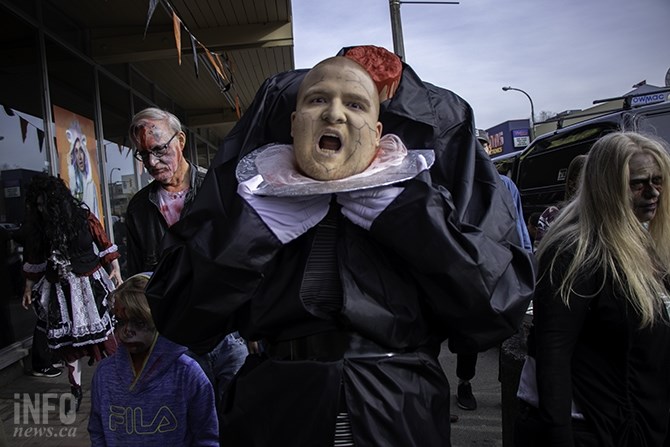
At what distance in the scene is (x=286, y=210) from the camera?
124 centimetres

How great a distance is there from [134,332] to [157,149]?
0.92 meters

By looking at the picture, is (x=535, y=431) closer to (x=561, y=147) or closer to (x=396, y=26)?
(x=561, y=147)

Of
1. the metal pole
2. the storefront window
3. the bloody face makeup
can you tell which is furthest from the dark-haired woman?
the metal pole

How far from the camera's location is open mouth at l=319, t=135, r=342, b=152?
128 cm

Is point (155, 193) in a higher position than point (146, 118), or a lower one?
lower

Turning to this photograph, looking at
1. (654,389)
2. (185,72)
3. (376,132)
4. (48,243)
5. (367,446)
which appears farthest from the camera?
(185,72)

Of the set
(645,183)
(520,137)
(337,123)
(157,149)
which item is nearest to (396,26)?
(157,149)

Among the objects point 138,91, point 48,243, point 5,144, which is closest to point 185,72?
point 138,91

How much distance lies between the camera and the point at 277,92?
1.46m

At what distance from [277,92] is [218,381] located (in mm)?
1392

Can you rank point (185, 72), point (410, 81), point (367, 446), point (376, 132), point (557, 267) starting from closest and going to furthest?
point (367, 446)
point (376, 132)
point (410, 81)
point (557, 267)
point (185, 72)

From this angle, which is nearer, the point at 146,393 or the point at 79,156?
the point at 146,393

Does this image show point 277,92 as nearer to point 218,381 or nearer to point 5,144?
point 218,381

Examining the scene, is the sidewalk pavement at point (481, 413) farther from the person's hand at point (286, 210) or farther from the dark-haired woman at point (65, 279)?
the dark-haired woman at point (65, 279)
